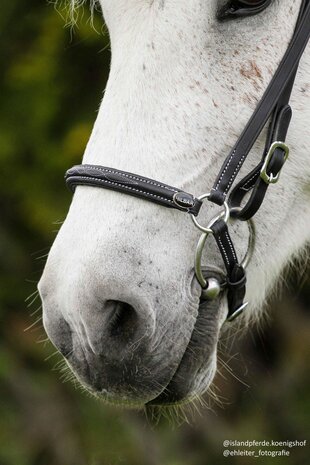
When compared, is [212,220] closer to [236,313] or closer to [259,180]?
[259,180]

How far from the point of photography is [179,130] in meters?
2.55

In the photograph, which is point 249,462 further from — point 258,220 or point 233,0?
point 233,0

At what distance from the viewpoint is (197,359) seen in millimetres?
2656

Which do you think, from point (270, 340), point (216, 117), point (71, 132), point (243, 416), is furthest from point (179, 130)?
point (270, 340)

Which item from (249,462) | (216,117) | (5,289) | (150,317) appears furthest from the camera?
(5,289)

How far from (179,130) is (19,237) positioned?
376cm

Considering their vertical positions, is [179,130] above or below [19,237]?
above

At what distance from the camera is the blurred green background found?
17.9ft

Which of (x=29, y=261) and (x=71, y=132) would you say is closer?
(x=71, y=132)

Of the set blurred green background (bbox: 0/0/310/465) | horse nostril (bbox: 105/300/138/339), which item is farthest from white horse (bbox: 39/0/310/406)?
blurred green background (bbox: 0/0/310/465)

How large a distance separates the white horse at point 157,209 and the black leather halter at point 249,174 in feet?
0.10

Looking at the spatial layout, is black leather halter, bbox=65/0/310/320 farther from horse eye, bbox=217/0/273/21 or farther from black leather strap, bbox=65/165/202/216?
horse eye, bbox=217/0/273/21

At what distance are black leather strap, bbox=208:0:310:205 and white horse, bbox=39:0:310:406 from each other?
0.03 m

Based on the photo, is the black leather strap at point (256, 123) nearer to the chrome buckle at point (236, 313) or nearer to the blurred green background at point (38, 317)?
the chrome buckle at point (236, 313)
